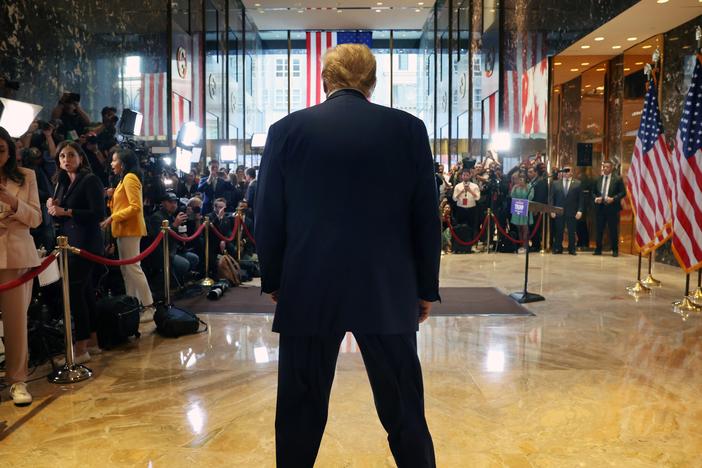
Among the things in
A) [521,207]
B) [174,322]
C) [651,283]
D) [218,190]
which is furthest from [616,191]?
[174,322]

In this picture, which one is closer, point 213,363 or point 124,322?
point 213,363

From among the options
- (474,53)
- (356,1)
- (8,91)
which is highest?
(356,1)

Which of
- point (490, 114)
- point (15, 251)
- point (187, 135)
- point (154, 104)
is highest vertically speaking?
point (490, 114)

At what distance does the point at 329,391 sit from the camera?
203 centimetres

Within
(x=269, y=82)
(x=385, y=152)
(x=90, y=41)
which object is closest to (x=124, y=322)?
(x=385, y=152)

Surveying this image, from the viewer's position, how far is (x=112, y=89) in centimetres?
891

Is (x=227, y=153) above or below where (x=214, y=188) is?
above

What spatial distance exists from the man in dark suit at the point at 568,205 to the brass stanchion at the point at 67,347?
412 inches

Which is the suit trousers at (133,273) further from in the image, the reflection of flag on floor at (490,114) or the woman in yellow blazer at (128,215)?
the reflection of flag on floor at (490,114)

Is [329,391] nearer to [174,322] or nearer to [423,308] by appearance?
[423,308]

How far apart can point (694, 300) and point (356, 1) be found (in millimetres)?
15337

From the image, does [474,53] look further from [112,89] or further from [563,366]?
[563,366]

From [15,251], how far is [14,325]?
46 cm

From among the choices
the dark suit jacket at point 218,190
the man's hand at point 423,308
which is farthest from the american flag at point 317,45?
the man's hand at point 423,308
